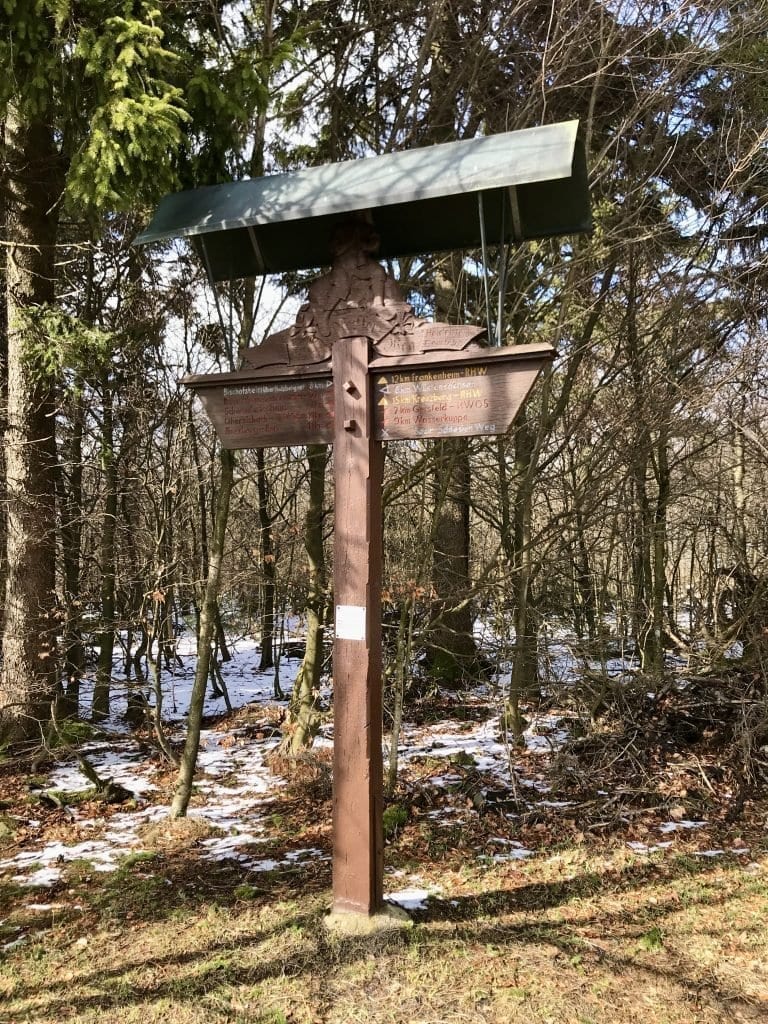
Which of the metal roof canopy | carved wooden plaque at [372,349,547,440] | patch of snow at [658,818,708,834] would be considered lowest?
patch of snow at [658,818,708,834]

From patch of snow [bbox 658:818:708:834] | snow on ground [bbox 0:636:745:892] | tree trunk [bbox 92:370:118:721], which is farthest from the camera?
tree trunk [bbox 92:370:118:721]

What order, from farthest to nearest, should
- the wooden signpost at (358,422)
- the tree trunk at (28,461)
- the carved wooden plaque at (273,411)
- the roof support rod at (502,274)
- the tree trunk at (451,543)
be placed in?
the tree trunk at (28,461) < the tree trunk at (451,543) < the carved wooden plaque at (273,411) < the wooden signpost at (358,422) < the roof support rod at (502,274)

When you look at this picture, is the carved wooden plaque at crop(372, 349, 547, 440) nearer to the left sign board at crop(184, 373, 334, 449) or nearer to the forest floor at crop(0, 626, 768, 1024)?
the left sign board at crop(184, 373, 334, 449)

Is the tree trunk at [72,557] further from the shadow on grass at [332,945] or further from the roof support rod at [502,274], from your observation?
the roof support rod at [502,274]

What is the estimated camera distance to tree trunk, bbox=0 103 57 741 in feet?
22.0

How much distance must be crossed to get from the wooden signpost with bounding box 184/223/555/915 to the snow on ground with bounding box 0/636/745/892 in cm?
92

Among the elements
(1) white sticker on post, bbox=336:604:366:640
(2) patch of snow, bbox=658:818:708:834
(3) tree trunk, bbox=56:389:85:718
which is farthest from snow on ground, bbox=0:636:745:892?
(1) white sticker on post, bbox=336:604:366:640

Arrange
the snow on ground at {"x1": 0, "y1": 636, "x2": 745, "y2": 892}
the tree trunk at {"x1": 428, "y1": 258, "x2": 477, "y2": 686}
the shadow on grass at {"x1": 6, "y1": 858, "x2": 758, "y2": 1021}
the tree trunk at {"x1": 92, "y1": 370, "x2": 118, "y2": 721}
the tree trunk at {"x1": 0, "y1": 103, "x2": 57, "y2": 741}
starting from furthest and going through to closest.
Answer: the tree trunk at {"x1": 92, "y1": 370, "x2": 118, "y2": 721}
the tree trunk at {"x1": 0, "y1": 103, "x2": 57, "y2": 741}
the tree trunk at {"x1": 428, "y1": 258, "x2": 477, "y2": 686}
the snow on ground at {"x1": 0, "y1": 636, "x2": 745, "y2": 892}
the shadow on grass at {"x1": 6, "y1": 858, "x2": 758, "y2": 1021}

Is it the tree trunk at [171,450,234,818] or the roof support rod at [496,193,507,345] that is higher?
the roof support rod at [496,193,507,345]

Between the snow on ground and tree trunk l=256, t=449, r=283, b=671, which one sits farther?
tree trunk l=256, t=449, r=283, b=671

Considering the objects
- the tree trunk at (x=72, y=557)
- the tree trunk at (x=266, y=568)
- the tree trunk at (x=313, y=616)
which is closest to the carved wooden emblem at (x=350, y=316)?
the tree trunk at (x=266, y=568)

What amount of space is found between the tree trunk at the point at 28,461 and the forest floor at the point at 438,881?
0.84 metres

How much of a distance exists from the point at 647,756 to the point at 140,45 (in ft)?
21.3

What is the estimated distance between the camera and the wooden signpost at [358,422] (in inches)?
136
